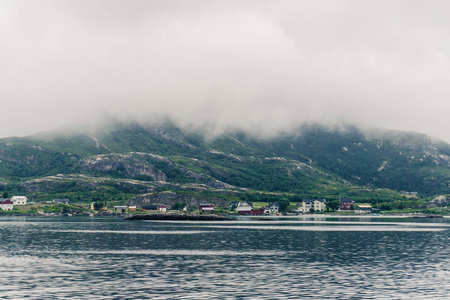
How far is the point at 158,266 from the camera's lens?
6362cm

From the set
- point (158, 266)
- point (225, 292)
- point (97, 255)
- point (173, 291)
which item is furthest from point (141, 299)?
point (97, 255)

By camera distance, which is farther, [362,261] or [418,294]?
[362,261]

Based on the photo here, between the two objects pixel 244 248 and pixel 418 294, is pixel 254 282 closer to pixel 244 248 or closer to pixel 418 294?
pixel 418 294

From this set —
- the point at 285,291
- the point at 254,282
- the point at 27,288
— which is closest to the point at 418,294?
the point at 285,291

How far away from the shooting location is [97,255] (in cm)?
7681

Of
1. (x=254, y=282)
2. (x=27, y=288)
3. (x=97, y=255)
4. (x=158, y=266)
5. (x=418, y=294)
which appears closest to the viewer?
(x=418, y=294)

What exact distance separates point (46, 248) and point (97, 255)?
17.0 metres

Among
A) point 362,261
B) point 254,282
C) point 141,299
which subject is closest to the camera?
point 141,299

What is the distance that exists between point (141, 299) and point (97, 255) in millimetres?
38500

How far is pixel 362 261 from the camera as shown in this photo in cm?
6900

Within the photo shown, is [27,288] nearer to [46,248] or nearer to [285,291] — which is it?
[285,291]

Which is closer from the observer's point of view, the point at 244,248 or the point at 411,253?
the point at 411,253

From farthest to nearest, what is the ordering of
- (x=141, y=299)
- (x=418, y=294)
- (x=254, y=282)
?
1. (x=254, y=282)
2. (x=418, y=294)
3. (x=141, y=299)

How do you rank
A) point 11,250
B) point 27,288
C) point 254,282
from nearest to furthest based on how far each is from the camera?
point 27,288 → point 254,282 → point 11,250
